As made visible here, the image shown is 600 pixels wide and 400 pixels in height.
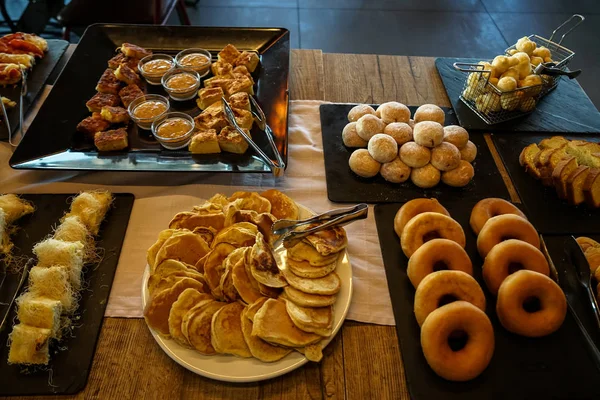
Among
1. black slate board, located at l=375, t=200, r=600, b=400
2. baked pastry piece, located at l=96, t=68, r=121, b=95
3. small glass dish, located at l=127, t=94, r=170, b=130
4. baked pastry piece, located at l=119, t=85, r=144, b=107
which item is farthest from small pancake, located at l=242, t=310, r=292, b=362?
baked pastry piece, located at l=96, t=68, r=121, b=95

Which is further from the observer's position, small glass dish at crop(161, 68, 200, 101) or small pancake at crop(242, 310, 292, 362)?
small glass dish at crop(161, 68, 200, 101)

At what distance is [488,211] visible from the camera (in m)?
1.67

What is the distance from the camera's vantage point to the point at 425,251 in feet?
4.80

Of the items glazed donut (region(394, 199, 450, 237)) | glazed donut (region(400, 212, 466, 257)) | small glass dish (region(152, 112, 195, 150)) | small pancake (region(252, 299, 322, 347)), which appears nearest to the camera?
small pancake (region(252, 299, 322, 347))

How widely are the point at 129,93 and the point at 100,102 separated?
0.50ft

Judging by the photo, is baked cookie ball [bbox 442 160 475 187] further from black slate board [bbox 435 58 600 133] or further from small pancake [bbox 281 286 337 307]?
small pancake [bbox 281 286 337 307]

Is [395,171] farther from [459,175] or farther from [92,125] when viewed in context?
[92,125]

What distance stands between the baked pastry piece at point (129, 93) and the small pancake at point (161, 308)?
1.23 metres

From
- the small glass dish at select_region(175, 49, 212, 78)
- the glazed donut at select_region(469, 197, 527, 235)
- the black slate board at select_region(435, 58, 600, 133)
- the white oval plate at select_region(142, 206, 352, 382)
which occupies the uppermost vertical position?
the small glass dish at select_region(175, 49, 212, 78)

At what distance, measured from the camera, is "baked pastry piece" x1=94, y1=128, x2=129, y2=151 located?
1884 mm

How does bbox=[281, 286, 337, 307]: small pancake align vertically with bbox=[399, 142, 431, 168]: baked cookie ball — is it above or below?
above

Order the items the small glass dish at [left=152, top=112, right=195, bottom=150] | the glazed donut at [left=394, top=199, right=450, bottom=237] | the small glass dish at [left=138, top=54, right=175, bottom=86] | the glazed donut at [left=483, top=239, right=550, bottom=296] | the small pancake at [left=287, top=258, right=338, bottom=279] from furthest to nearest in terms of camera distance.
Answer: the small glass dish at [left=138, top=54, right=175, bottom=86]
the small glass dish at [left=152, top=112, right=195, bottom=150]
the glazed donut at [left=394, top=199, right=450, bottom=237]
the glazed donut at [left=483, top=239, right=550, bottom=296]
the small pancake at [left=287, top=258, right=338, bottom=279]

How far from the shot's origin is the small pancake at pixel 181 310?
1.24m

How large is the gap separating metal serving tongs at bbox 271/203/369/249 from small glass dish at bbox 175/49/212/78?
131 cm
